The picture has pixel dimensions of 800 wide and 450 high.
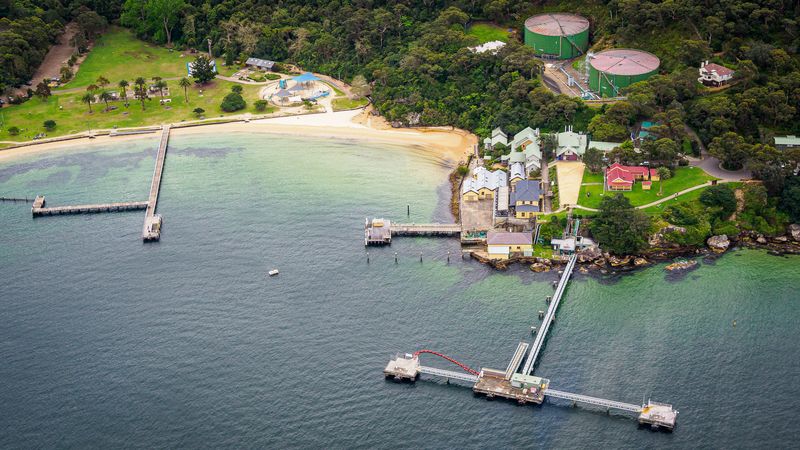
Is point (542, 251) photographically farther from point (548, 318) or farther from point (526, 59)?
point (526, 59)

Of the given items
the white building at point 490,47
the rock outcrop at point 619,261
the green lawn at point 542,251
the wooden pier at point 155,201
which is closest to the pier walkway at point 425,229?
the green lawn at point 542,251

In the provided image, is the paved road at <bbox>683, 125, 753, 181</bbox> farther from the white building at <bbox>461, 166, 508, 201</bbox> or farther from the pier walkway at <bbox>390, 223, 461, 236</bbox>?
the pier walkway at <bbox>390, 223, 461, 236</bbox>

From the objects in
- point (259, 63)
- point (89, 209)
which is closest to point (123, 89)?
point (259, 63)

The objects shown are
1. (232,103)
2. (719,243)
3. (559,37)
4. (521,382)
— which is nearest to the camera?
(521,382)

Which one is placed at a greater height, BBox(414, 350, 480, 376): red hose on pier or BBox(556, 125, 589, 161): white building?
BBox(556, 125, 589, 161): white building

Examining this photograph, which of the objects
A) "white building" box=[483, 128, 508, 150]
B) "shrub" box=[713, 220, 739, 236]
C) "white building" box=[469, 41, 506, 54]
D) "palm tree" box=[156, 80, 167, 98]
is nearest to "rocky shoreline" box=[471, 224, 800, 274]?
"shrub" box=[713, 220, 739, 236]

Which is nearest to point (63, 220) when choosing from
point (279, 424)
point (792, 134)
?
point (279, 424)
